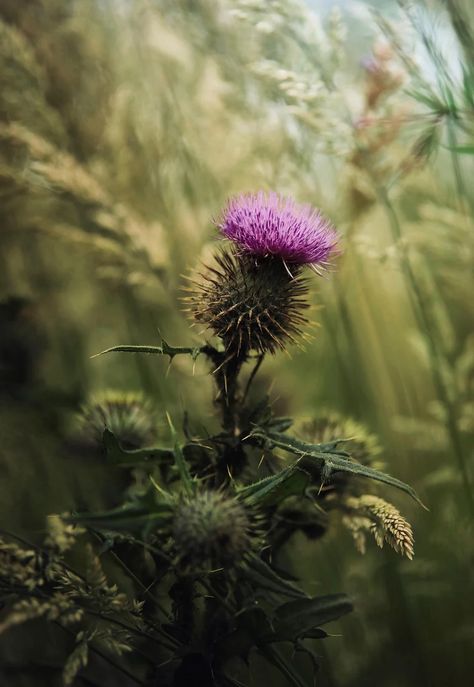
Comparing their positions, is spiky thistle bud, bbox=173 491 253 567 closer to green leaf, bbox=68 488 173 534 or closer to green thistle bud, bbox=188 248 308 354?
green leaf, bbox=68 488 173 534

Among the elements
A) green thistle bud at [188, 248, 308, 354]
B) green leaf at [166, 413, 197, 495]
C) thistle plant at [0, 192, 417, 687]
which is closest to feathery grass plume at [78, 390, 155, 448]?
thistle plant at [0, 192, 417, 687]

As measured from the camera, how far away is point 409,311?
2471mm

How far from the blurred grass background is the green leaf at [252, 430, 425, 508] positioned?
465 mm

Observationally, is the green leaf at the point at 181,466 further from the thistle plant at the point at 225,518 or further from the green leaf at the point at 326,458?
the green leaf at the point at 326,458

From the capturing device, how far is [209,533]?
834 mm

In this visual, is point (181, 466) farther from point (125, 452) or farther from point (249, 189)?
point (249, 189)

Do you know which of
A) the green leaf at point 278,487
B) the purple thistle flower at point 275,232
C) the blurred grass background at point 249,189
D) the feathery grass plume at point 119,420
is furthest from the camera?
the blurred grass background at point 249,189

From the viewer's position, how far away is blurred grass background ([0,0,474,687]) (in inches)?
62.4

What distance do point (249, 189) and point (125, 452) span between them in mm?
1246

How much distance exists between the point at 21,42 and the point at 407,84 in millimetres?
1028

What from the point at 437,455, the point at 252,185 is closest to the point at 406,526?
the point at 437,455

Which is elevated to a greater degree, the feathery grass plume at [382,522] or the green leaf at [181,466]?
the green leaf at [181,466]

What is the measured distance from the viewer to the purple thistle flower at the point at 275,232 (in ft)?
3.57

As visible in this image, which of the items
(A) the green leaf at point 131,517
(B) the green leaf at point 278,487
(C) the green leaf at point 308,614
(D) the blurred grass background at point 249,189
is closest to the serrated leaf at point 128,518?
(A) the green leaf at point 131,517
